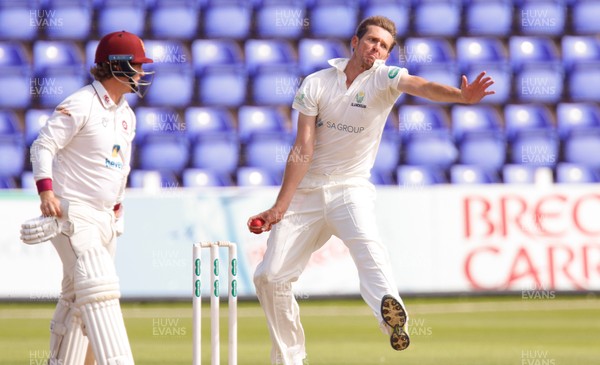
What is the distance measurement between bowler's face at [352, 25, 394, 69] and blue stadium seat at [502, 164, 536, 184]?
7.70 metres

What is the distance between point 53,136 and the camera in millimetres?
5594

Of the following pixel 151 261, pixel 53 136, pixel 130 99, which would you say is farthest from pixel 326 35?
pixel 53 136

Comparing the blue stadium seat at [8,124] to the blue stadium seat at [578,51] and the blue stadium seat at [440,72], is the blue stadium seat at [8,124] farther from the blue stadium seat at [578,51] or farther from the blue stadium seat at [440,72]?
the blue stadium seat at [578,51]

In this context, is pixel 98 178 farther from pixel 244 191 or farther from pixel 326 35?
pixel 326 35

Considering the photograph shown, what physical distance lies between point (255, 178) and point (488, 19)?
161 inches

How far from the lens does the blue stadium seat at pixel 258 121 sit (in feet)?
46.4

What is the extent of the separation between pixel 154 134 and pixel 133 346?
5.30 m

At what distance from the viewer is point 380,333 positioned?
9844 mm

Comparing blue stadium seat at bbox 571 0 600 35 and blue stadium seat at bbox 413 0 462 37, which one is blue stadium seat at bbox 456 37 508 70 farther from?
blue stadium seat at bbox 571 0 600 35

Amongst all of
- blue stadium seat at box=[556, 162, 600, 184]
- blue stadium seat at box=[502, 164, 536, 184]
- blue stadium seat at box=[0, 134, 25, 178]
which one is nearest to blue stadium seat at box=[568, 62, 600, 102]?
blue stadium seat at box=[556, 162, 600, 184]

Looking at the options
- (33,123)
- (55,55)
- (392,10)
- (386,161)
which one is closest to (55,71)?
(55,55)

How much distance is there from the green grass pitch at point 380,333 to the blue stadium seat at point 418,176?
157 centimetres

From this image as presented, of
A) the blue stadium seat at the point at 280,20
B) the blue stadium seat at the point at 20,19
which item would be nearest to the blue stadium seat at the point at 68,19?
the blue stadium seat at the point at 20,19

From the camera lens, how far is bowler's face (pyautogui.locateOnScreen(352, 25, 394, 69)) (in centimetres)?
625
